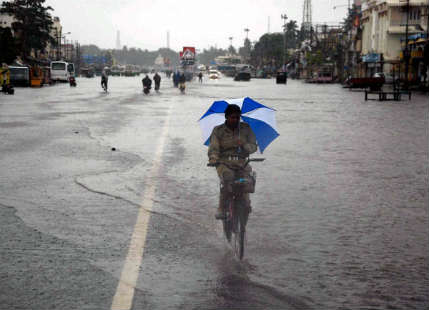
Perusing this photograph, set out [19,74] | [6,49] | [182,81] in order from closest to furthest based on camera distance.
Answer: [182,81] → [19,74] → [6,49]

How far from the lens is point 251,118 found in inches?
274

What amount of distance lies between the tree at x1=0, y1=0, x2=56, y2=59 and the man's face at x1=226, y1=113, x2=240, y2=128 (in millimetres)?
108761

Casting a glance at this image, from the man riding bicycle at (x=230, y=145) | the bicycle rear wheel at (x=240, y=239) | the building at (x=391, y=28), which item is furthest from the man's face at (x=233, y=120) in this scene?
the building at (x=391, y=28)

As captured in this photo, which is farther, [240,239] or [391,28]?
[391,28]

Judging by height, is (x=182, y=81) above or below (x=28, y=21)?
below

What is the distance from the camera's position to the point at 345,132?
19.2m

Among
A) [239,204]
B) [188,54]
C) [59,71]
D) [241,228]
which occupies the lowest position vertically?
[59,71]

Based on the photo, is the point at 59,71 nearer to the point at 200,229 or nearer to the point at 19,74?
the point at 19,74

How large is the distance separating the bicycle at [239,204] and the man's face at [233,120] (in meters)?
0.35

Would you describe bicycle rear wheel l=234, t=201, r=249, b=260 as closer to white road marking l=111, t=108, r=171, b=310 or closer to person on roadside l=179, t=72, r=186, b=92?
white road marking l=111, t=108, r=171, b=310

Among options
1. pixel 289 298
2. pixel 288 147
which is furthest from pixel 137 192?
pixel 288 147

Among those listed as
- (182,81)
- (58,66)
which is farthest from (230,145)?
(58,66)

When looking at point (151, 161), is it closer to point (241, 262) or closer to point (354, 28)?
point (241, 262)

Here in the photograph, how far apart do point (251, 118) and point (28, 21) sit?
114 metres
